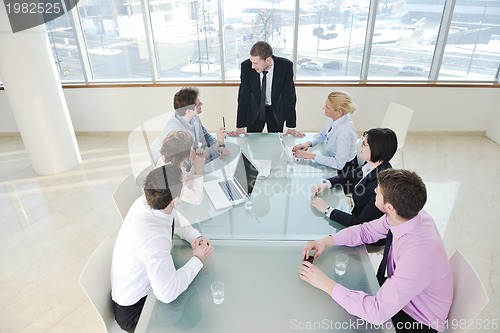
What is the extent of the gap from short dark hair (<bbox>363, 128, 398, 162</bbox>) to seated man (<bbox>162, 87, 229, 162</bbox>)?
4.03ft

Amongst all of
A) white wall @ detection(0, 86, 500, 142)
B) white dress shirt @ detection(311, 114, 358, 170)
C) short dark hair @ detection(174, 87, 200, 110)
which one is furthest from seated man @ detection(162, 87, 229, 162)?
white wall @ detection(0, 86, 500, 142)

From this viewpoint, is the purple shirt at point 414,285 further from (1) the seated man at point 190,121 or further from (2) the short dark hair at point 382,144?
(1) the seated man at point 190,121

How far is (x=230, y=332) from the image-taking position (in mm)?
1424

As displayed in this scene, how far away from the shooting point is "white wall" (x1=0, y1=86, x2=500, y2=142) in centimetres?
497

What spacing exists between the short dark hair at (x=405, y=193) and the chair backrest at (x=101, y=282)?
1431mm

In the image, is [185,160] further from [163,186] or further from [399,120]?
[399,120]

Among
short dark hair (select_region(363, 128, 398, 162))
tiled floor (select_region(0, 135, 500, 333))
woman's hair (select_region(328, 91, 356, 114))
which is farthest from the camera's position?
woman's hair (select_region(328, 91, 356, 114))

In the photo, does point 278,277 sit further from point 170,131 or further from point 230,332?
point 170,131

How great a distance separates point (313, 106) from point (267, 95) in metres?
1.68

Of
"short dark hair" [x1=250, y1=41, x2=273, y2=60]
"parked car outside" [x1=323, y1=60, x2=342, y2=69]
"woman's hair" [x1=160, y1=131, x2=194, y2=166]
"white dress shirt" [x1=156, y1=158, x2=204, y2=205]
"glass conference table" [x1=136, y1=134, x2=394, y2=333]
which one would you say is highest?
"short dark hair" [x1=250, y1=41, x2=273, y2=60]

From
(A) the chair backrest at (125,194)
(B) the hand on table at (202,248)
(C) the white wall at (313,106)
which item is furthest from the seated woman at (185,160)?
(C) the white wall at (313,106)

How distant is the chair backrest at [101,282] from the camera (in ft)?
5.29

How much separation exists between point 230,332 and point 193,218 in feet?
2.75

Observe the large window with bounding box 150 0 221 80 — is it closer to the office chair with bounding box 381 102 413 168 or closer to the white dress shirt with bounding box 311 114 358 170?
the office chair with bounding box 381 102 413 168
